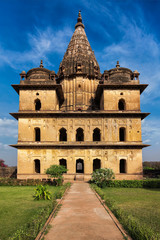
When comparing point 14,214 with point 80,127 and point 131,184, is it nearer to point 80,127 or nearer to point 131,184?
point 131,184

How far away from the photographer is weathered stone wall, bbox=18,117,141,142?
2767cm

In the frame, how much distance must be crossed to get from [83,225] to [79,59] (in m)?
31.8

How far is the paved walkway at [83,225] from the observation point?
7.29m

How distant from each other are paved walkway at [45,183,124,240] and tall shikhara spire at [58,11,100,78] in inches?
1069

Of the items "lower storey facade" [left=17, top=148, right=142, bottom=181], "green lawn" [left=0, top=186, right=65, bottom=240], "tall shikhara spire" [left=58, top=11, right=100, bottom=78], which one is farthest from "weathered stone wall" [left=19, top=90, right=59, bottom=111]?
"green lawn" [left=0, top=186, right=65, bottom=240]

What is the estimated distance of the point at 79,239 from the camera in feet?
23.0

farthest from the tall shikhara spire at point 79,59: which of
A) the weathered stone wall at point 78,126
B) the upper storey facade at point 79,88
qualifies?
the weathered stone wall at point 78,126

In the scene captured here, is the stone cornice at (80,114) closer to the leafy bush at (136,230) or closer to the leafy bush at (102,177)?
Result: the leafy bush at (102,177)

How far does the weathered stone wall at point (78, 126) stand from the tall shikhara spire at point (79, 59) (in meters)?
11.0

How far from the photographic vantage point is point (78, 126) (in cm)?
2808

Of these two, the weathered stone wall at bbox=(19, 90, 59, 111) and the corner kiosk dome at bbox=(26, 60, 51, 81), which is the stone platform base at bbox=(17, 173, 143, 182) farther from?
the corner kiosk dome at bbox=(26, 60, 51, 81)

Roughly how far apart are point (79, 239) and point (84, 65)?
32335 millimetres

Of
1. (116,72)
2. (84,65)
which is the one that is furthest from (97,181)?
(84,65)

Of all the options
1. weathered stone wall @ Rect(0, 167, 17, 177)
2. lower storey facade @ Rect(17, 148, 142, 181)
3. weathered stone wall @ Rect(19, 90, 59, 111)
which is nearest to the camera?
lower storey facade @ Rect(17, 148, 142, 181)
